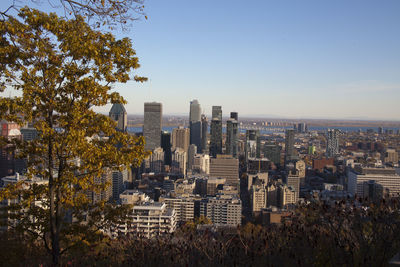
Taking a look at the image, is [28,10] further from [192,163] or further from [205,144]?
[205,144]

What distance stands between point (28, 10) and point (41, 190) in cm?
177

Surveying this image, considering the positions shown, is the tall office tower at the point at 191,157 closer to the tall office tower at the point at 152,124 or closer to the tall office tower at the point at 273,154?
the tall office tower at the point at 152,124

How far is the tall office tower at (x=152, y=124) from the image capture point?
65.2 m

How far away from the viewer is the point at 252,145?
66.4m

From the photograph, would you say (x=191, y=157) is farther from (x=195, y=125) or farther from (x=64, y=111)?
(x=64, y=111)

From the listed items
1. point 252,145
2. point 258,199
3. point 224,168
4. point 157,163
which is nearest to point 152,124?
point 157,163

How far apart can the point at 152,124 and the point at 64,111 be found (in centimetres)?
6367

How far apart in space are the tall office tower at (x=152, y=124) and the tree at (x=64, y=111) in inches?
2361

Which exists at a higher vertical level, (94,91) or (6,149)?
(94,91)

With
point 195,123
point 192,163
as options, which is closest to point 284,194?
point 192,163

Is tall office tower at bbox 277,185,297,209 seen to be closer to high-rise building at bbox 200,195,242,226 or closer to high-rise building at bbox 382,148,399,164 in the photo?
high-rise building at bbox 200,195,242,226

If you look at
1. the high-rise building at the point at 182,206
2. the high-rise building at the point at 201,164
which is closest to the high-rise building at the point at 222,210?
the high-rise building at the point at 182,206

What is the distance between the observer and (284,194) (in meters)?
30.7

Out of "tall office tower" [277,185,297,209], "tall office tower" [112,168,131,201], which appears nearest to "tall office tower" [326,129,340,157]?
"tall office tower" [277,185,297,209]
